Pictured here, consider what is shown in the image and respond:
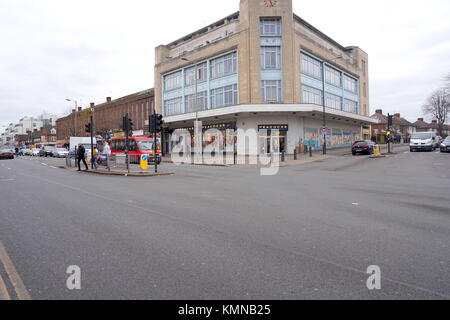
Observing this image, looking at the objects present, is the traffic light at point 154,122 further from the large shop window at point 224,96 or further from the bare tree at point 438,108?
the bare tree at point 438,108

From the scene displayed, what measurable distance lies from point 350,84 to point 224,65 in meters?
24.7

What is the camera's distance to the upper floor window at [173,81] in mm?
45875

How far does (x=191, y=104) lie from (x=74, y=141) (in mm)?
15220

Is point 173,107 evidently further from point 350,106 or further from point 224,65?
point 350,106

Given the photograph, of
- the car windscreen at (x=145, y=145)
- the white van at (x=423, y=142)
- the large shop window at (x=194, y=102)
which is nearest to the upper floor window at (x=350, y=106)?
the white van at (x=423, y=142)

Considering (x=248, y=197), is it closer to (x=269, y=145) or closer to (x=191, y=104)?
(x=269, y=145)

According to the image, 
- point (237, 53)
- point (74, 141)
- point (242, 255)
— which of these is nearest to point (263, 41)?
point (237, 53)

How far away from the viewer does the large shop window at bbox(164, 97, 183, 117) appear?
4578 centimetres

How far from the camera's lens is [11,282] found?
12.1ft

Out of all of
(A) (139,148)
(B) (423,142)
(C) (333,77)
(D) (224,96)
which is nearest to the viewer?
(A) (139,148)

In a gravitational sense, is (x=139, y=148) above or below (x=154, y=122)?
below

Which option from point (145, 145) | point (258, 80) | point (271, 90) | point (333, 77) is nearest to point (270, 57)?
point (258, 80)
